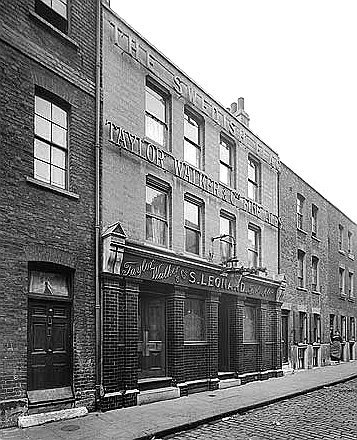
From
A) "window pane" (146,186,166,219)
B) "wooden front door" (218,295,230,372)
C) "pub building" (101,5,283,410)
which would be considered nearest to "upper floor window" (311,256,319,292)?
"pub building" (101,5,283,410)

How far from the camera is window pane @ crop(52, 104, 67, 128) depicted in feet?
42.7

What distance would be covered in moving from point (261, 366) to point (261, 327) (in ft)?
4.55

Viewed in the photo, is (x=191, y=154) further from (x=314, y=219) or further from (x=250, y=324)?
(x=314, y=219)

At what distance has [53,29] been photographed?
12781mm

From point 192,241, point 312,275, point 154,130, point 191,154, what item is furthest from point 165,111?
point 312,275

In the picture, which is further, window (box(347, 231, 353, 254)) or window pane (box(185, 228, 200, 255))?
window (box(347, 231, 353, 254))

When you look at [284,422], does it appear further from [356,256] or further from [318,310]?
[356,256]

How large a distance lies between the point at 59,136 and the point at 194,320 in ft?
24.7

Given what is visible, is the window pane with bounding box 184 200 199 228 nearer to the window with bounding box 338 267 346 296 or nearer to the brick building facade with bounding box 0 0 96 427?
the brick building facade with bounding box 0 0 96 427

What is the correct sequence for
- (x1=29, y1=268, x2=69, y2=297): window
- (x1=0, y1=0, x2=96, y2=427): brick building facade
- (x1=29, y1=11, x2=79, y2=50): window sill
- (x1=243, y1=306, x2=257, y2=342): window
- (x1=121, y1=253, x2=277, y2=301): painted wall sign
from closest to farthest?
(x1=0, y1=0, x2=96, y2=427): brick building facade < (x1=29, y1=268, x2=69, y2=297): window < (x1=29, y1=11, x2=79, y2=50): window sill < (x1=121, y1=253, x2=277, y2=301): painted wall sign < (x1=243, y1=306, x2=257, y2=342): window

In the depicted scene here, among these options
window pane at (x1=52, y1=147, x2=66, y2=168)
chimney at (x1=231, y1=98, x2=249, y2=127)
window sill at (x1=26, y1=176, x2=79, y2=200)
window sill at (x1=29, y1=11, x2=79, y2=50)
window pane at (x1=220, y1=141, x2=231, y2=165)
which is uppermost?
chimney at (x1=231, y1=98, x2=249, y2=127)

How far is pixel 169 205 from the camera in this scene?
16.9m

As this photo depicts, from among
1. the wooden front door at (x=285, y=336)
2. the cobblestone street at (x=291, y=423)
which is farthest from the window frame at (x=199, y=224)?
the wooden front door at (x=285, y=336)

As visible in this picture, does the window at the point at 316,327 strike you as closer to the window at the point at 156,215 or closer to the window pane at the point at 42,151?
the window at the point at 156,215
